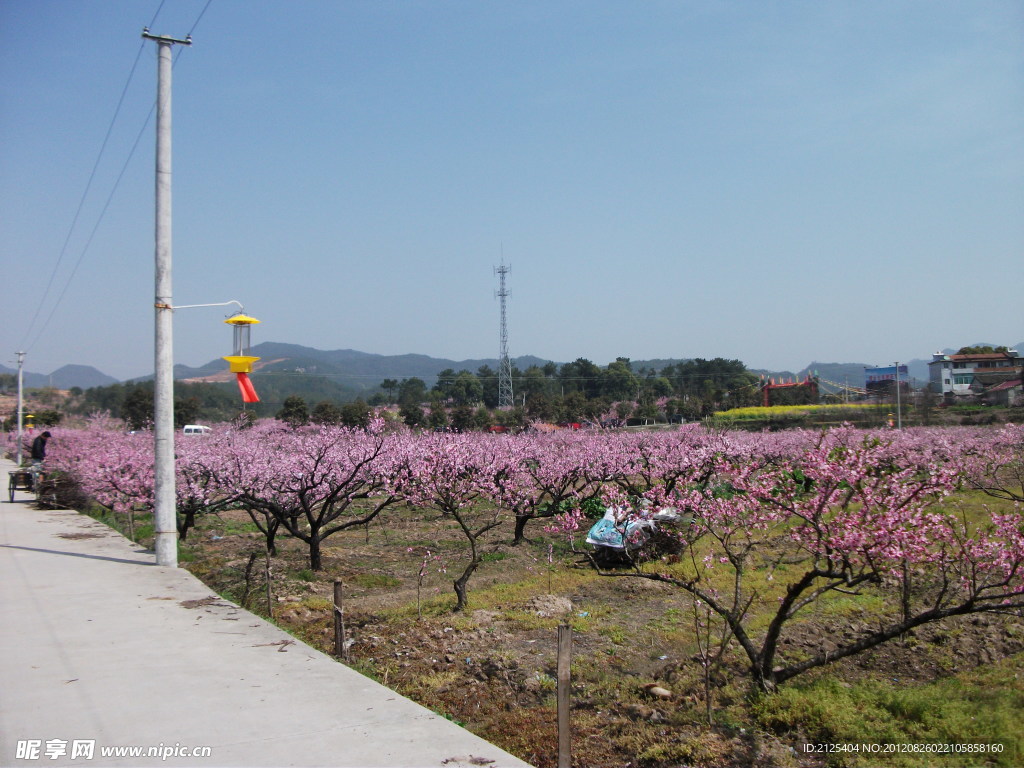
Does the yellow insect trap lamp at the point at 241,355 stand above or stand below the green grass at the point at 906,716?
above

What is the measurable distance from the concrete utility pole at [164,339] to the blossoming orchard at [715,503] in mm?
2878

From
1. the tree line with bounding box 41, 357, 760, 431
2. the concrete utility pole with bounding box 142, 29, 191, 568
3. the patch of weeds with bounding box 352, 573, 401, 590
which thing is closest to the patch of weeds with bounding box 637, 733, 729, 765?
the patch of weeds with bounding box 352, 573, 401, 590

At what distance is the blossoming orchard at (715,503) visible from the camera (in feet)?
21.9

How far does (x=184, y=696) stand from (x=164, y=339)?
7.31 metres

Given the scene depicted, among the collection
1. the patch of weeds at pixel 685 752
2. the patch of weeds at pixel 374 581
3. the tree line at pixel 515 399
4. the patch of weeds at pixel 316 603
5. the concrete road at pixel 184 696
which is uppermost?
the tree line at pixel 515 399

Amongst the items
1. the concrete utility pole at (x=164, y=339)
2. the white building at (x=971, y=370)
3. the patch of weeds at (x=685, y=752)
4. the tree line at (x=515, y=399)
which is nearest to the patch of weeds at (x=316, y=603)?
the concrete utility pole at (x=164, y=339)

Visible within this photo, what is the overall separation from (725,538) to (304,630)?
18.6ft

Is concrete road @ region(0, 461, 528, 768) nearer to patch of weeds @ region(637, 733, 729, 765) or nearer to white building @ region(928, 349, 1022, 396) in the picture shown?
patch of weeds @ region(637, 733, 729, 765)

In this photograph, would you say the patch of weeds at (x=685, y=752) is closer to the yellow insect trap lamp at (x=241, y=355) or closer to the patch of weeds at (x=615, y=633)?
the patch of weeds at (x=615, y=633)

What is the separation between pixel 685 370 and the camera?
89625 mm

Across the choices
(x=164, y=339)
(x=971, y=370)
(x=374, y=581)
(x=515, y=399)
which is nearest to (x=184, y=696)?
(x=164, y=339)

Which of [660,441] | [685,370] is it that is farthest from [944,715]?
[685,370]

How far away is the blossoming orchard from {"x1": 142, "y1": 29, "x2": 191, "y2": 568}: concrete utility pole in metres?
2.88

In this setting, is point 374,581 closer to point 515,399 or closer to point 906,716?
point 906,716
